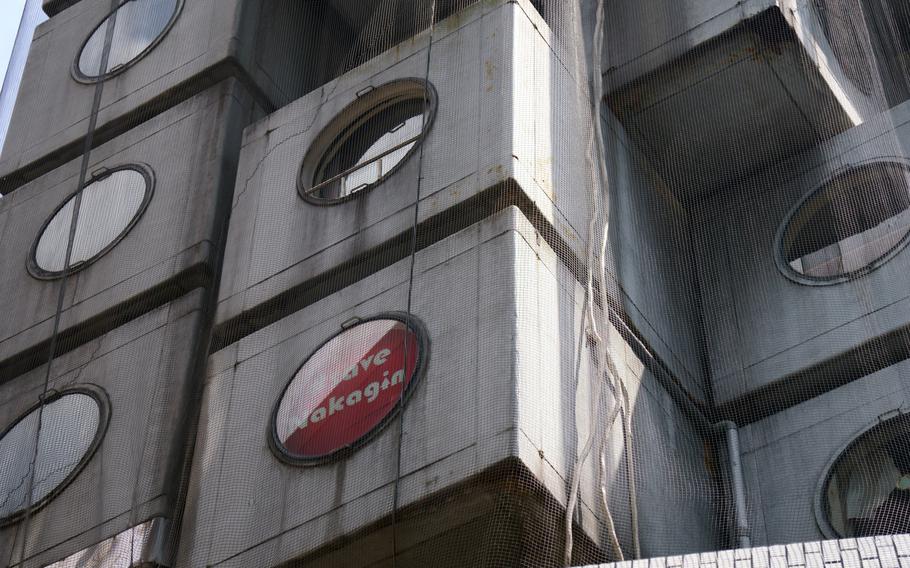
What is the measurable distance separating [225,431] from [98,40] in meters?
9.44

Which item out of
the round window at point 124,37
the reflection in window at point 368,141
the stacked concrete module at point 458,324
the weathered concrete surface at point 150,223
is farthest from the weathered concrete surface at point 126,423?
the round window at point 124,37

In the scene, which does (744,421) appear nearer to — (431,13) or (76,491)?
(431,13)

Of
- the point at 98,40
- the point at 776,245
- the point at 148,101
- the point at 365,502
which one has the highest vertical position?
the point at 98,40

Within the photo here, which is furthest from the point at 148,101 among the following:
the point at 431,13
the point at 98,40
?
the point at 431,13

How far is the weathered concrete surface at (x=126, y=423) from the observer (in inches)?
615

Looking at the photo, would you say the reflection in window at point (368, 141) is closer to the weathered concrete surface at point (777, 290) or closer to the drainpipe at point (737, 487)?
the weathered concrete surface at point (777, 290)

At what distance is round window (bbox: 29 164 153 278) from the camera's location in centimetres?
1895

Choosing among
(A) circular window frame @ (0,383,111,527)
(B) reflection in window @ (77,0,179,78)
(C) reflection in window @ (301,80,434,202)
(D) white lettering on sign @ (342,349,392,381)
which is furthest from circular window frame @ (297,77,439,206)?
(B) reflection in window @ (77,0,179,78)

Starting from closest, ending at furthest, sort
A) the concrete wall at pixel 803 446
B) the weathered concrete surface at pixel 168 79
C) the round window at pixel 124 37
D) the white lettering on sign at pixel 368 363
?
the white lettering on sign at pixel 368 363 → the concrete wall at pixel 803 446 → the weathered concrete surface at pixel 168 79 → the round window at pixel 124 37

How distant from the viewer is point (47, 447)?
664 inches

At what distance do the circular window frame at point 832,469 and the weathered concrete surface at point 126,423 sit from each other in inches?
265

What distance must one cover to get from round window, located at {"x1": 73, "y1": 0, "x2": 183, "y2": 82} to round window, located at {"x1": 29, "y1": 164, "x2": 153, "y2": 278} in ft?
8.45

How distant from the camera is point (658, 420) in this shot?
15672 mm

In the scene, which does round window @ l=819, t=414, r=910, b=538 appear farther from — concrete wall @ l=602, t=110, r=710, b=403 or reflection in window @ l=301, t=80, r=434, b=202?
reflection in window @ l=301, t=80, r=434, b=202
